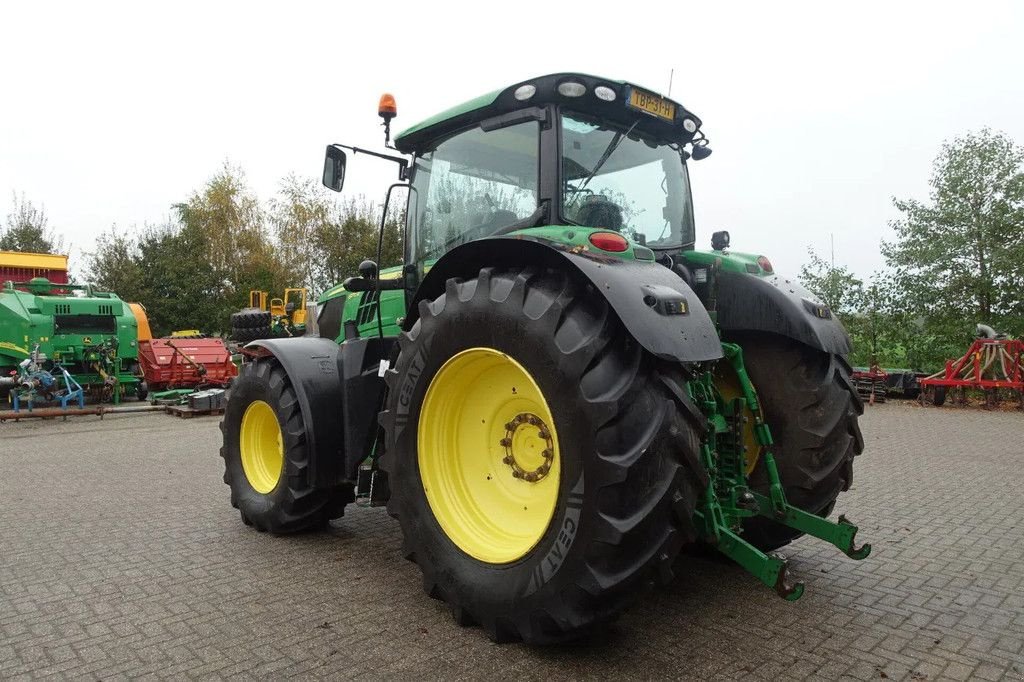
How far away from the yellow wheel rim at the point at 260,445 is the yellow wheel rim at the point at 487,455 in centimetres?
195

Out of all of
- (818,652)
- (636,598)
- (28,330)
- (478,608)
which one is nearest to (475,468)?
(478,608)

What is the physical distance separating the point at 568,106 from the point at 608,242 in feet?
3.03

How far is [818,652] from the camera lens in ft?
9.32

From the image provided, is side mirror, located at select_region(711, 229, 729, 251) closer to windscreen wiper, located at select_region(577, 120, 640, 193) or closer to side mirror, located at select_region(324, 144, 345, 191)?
windscreen wiper, located at select_region(577, 120, 640, 193)

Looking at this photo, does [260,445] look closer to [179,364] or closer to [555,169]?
[555,169]

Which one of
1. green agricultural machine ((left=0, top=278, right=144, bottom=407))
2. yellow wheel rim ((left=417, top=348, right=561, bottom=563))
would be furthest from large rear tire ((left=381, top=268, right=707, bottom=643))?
green agricultural machine ((left=0, top=278, right=144, bottom=407))

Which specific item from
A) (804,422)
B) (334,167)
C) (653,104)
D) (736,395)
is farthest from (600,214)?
(334,167)

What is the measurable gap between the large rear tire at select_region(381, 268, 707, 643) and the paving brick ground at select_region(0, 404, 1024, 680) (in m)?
0.31

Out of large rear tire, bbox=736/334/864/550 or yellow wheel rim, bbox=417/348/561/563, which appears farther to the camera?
large rear tire, bbox=736/334/864/550

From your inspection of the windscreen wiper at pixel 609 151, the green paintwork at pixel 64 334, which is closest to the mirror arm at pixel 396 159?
the windscreen wiper at pixel 609 151

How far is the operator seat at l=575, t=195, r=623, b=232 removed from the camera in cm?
355

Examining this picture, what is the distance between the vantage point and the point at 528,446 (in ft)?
9.82

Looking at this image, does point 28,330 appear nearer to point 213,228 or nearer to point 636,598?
point 636,598

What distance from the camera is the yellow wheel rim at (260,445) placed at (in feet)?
15.6
